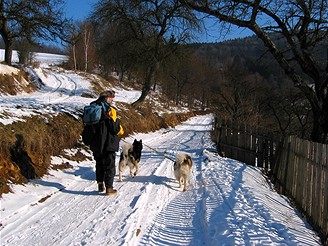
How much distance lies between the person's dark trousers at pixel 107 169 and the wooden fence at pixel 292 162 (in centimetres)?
420

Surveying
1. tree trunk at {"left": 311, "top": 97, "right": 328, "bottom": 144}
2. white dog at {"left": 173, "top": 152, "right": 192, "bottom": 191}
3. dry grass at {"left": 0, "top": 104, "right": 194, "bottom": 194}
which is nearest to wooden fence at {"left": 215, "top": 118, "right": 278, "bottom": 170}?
tree trunk at {"left": 311, "top": 97, "right": 328, "bottom": 144}

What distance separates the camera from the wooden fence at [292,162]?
5.99 m

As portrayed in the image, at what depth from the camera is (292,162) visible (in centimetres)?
832

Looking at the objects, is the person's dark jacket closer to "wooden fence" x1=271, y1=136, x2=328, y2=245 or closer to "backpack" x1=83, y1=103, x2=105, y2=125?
"backpack" x1=83, y1=103, x2=105, y2=125

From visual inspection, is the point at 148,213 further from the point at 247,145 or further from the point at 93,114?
the point at 247,145

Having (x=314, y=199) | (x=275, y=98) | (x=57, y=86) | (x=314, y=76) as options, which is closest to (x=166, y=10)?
(x=275, y=98)

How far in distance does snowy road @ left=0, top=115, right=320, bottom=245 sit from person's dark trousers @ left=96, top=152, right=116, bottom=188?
31 centimetres

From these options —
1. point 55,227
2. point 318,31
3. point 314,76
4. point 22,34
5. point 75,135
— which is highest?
point 22,34

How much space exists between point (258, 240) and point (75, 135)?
26.9 feet

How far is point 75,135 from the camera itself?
11.1 m

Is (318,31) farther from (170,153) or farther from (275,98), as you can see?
(275,98)

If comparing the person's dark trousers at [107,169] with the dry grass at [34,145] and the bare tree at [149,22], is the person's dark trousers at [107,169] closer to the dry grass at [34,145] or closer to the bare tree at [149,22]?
the dry grass at [34,145]

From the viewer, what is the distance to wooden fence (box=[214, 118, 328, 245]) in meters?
5.99

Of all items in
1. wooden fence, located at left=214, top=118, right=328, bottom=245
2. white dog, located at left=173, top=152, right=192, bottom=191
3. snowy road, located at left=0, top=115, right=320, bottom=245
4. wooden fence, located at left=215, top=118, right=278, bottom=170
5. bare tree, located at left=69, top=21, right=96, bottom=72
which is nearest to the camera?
A: snowy road, located at left=0, top=115, right=320, bottom=245
